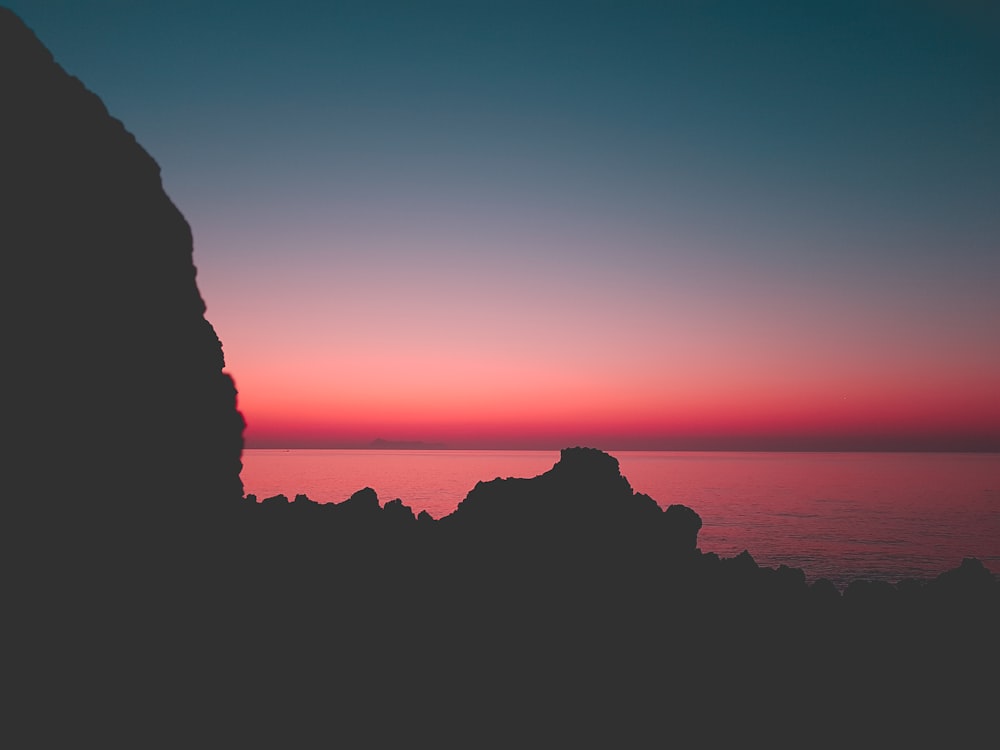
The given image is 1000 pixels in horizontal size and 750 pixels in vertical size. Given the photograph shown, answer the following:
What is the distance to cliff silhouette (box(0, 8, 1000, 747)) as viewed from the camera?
916cm

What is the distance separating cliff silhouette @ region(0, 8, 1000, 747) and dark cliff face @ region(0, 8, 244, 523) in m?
0.04

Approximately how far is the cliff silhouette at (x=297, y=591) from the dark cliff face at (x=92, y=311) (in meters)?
0.04

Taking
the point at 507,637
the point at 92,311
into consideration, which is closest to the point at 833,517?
the point at 507,637

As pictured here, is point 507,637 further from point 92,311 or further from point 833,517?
point 833,517

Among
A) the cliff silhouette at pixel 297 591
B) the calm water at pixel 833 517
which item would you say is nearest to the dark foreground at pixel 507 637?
the cliff silhouette at pixel 297 591

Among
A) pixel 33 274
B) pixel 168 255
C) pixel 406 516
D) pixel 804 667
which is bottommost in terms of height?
pixel 804 667

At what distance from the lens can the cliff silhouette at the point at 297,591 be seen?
916cm

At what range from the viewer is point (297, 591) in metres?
24.6

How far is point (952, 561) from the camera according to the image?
64500 mm

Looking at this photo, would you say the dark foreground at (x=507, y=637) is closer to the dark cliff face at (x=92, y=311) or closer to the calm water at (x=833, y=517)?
the dark cliff face at (x=92, y=311)

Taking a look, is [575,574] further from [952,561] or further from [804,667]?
[952,561]

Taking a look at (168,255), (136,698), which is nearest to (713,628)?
(136,698)

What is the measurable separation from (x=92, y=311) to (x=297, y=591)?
703 inches

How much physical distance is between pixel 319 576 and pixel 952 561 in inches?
2710
